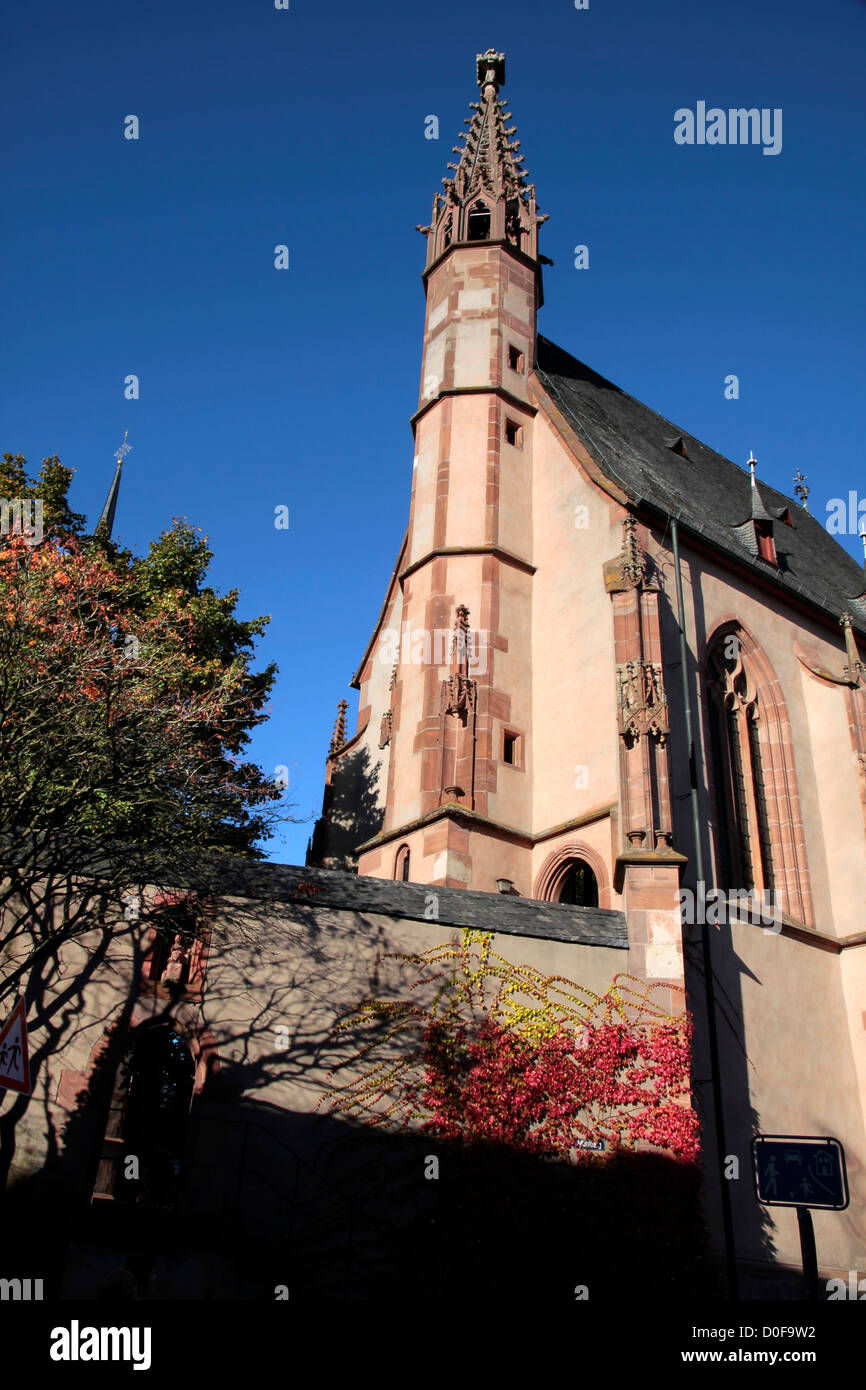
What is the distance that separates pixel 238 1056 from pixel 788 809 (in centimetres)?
1063

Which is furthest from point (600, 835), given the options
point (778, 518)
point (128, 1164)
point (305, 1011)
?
point (778, 518)

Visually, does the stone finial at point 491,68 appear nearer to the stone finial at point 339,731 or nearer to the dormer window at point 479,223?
the dormer window at point 479,223

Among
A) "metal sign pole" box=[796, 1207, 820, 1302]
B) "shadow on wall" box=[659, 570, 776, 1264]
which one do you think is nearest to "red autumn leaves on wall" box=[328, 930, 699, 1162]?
"shadow on wall" box=[659, 570, 776, 1264]

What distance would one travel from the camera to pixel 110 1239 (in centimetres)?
823

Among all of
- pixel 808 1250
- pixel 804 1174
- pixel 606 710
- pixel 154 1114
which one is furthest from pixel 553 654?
pixel 808 1250

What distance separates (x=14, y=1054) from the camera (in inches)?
230

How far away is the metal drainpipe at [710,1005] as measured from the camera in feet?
37.5

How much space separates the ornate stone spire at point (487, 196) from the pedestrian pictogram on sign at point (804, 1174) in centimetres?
1846

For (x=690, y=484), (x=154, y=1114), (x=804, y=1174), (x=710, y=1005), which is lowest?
(x=804, y=1174)

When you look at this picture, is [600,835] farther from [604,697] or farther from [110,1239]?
[110,1239]

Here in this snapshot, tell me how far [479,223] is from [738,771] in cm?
1247

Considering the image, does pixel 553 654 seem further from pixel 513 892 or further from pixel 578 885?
pixel 513 892

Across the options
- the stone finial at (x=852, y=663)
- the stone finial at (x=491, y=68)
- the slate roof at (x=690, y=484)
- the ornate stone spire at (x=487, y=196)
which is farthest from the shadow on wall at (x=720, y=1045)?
the stone finial at (x=491, y=68)

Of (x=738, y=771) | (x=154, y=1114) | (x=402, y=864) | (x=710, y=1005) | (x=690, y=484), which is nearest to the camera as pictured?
(x=154, y=1114)
